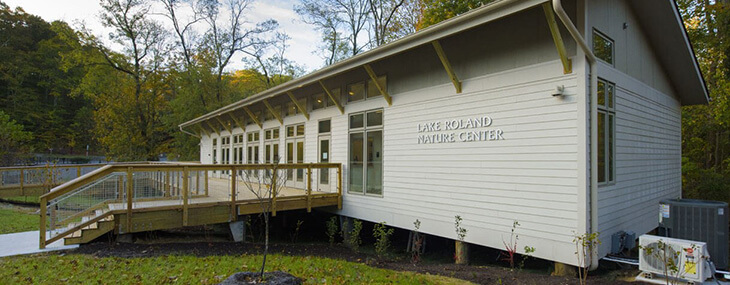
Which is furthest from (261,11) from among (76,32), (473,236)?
(473,236)

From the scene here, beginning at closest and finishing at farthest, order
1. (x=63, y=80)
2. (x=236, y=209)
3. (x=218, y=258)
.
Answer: (x=218, y=258) < (x=236, y=209) < (x=63, y=80)

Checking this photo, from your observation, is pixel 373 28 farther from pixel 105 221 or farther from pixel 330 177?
pixel 105 221

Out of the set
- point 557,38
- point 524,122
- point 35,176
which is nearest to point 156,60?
point 35,176

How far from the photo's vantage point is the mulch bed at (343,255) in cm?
513

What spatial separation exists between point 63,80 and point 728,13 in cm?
4490

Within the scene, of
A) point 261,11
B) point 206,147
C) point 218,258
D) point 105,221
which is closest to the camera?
point 218,258

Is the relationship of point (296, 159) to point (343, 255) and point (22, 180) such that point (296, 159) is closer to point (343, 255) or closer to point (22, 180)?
point (343, 255)

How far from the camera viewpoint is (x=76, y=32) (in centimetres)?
2573

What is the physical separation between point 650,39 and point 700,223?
4.09 metres

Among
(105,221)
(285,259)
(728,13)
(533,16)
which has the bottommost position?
(285,259)

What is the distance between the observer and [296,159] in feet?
38.8

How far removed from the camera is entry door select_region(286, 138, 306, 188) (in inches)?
447

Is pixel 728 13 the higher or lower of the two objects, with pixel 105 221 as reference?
higher

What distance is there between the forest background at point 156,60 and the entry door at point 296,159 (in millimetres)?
8868
